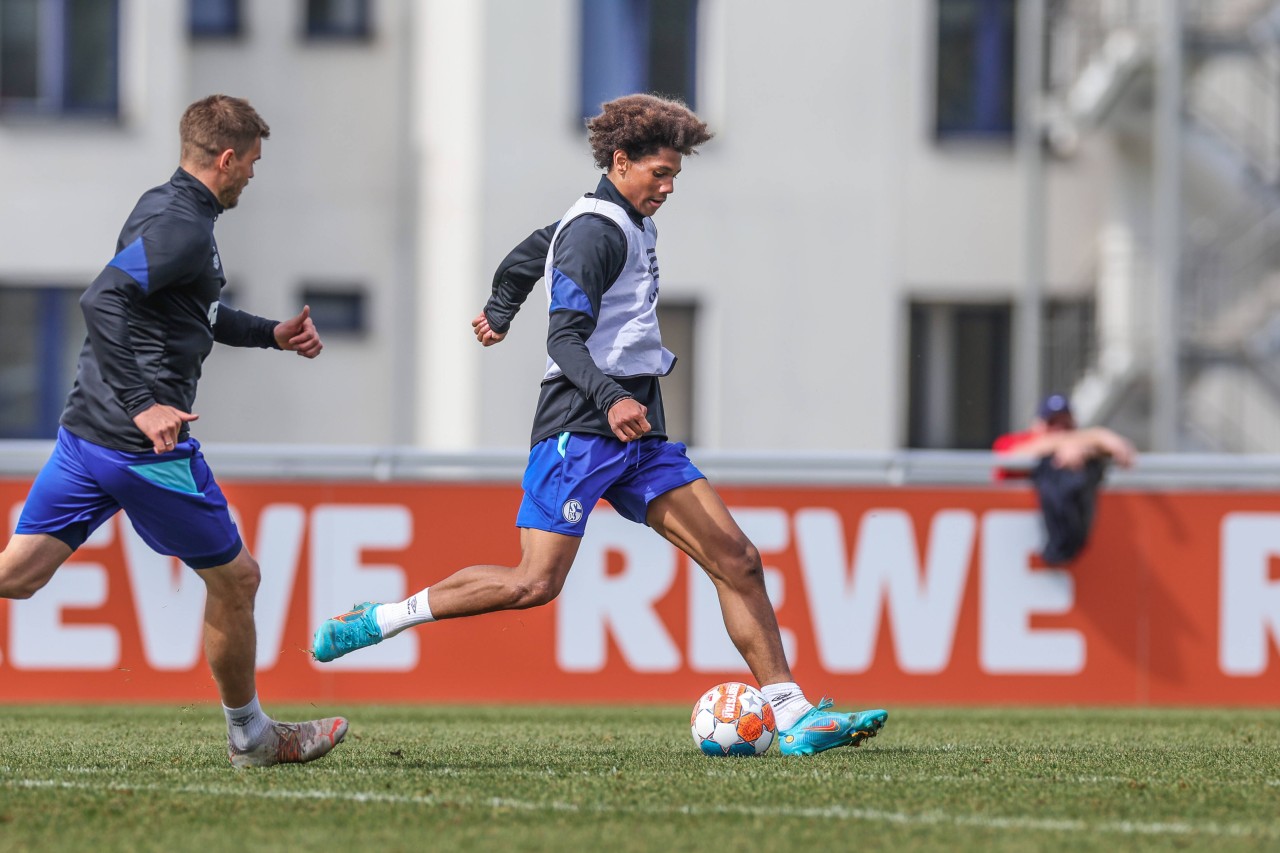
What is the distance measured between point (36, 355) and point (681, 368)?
20.2 ft

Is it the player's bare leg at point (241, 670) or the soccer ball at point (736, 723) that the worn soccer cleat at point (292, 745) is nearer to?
the player's bare leg at point (241, 670)

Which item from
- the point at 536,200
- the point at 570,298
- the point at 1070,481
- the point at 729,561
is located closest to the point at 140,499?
the point at 570,298

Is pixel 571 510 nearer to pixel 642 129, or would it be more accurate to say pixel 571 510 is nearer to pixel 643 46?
pixel 642 129

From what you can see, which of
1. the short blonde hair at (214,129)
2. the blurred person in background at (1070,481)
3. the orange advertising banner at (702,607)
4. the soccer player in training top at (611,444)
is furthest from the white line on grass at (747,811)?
the blurred person in background at (1070,481)

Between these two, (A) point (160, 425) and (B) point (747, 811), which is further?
(A) point (160, 425)

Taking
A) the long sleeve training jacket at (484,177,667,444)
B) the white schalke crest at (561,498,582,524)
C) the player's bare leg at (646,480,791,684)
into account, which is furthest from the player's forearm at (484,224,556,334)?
the player's bare leg at (646,480,791,684)

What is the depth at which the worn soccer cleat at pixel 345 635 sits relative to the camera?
6.36 m

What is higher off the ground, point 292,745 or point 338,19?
point 338,19

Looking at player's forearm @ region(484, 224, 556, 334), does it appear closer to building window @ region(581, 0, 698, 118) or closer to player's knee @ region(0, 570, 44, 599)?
player's knee @ region(0, 570, 44, 599)

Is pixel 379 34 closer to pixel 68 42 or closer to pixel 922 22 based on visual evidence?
pixel 68 42

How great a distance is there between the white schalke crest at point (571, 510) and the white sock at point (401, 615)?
502 millimetres

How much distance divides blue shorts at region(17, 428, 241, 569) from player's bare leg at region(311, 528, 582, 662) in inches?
17.5

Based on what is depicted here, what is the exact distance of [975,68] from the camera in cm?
1955

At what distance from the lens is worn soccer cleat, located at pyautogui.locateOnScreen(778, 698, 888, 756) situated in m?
6.67
